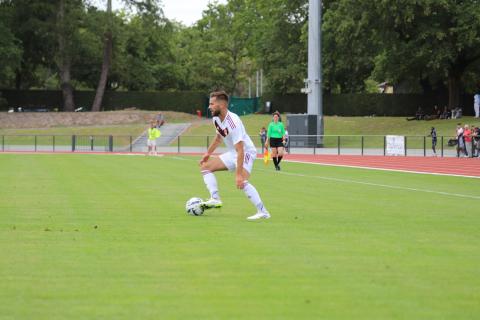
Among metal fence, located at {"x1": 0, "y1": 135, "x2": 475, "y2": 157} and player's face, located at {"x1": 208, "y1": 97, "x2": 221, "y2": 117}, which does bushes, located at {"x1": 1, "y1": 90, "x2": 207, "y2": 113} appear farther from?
player's face, located at {"x1": 208, "y1": 97, "x2": 221, "y2": 117}

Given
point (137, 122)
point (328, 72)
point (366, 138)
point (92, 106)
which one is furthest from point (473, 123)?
point (92, 106)

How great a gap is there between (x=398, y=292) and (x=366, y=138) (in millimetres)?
46719

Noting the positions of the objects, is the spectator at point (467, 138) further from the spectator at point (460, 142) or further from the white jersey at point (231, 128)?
the white jersey at point (231, 128)

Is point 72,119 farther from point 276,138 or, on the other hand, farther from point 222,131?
point 222,131

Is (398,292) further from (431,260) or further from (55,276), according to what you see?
(55,276)

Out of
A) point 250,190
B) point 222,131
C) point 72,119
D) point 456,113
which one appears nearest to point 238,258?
point 250,190

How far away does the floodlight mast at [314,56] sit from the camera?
54.3 m

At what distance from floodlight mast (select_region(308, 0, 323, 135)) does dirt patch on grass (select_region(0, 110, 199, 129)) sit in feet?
74.7

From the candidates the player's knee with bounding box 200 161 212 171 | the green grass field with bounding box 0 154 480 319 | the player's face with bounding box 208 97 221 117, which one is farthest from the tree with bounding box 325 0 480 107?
the player's face with bounding box 208 97 221 117

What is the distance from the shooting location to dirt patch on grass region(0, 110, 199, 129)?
247 ft

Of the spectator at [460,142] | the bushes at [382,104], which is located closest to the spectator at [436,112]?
the bushes at [382,104]

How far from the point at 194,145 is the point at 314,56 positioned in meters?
9.53

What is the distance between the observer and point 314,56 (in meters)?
55.2

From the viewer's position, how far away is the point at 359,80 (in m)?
81.9
